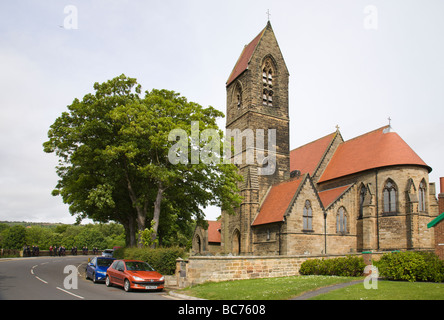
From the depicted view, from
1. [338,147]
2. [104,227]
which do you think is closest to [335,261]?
[338,147]

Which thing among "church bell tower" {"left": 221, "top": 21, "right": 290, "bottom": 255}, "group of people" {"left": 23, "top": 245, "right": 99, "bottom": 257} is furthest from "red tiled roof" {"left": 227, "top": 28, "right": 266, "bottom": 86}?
"group of people" {"left": 23, "top": 245, "right": 99, "bottom": 257}

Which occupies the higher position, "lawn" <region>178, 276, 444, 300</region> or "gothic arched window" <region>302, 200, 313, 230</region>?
"gothic arched window" <region>302, 200, 313, 230</region>

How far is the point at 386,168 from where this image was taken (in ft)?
111

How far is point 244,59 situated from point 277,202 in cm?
1781

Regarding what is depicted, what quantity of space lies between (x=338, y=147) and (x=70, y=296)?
112ft

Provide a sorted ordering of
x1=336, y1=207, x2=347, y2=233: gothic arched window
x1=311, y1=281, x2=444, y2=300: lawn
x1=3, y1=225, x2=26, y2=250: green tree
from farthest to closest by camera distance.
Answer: x1=3, y1=225, x2=26, y2=250: green tree, x1=336, y1=207, x2=347, y2=233: gothic arched window, x1=311, y1=281, x2=444, y2=300: lawn

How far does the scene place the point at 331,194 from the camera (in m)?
37.0

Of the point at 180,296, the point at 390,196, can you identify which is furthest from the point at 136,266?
the point at 390,196

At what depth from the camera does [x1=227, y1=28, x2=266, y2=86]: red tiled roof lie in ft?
137

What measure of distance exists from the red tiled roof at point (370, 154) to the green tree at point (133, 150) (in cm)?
1390

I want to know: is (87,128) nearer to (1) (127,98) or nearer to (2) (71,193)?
(1) (127,98)

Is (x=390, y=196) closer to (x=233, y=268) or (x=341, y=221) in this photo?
(x=341, y=221)

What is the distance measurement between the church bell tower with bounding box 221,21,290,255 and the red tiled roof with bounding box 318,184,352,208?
4.44 metres

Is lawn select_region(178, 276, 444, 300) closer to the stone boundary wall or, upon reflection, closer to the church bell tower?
the stone boundary wall
